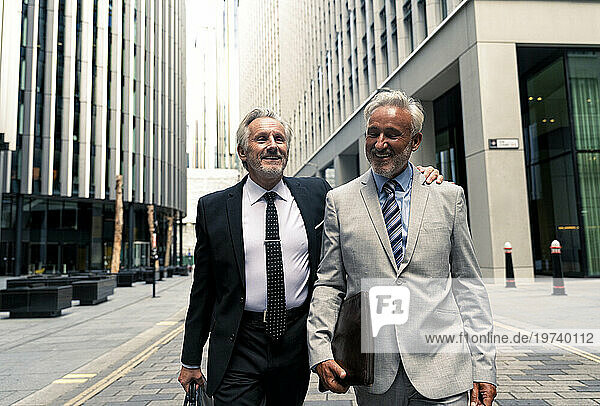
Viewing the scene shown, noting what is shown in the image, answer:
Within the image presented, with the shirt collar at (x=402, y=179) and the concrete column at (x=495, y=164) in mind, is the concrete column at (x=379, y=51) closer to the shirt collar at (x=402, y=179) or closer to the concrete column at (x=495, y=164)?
the concrete column at (x=495, y=164)

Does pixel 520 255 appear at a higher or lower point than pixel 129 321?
higher

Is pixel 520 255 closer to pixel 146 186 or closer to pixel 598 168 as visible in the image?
pixel 598 168

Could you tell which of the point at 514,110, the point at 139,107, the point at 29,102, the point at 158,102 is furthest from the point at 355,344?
the point at 158,102

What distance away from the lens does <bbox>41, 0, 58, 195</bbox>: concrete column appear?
105 ft

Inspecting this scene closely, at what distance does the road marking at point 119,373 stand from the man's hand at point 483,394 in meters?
4.37

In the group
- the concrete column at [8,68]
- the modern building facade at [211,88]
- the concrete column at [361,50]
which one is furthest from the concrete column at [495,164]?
the modern building facade at [211,88]

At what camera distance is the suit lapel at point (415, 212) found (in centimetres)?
219

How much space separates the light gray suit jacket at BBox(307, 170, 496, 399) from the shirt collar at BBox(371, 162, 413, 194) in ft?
0.14

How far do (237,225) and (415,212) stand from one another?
0.99 meters

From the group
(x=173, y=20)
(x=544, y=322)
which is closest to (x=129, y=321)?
(x=544, y=322)

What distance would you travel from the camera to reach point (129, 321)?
11.6 m

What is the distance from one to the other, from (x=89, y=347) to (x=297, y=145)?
49.9 metres

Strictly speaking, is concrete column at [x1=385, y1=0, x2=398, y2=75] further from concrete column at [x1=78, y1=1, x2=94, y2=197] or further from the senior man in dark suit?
the senior man in dark suit

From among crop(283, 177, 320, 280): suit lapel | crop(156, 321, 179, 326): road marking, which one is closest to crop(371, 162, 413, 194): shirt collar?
crop(283, 177, 320, 280): suit lapel
